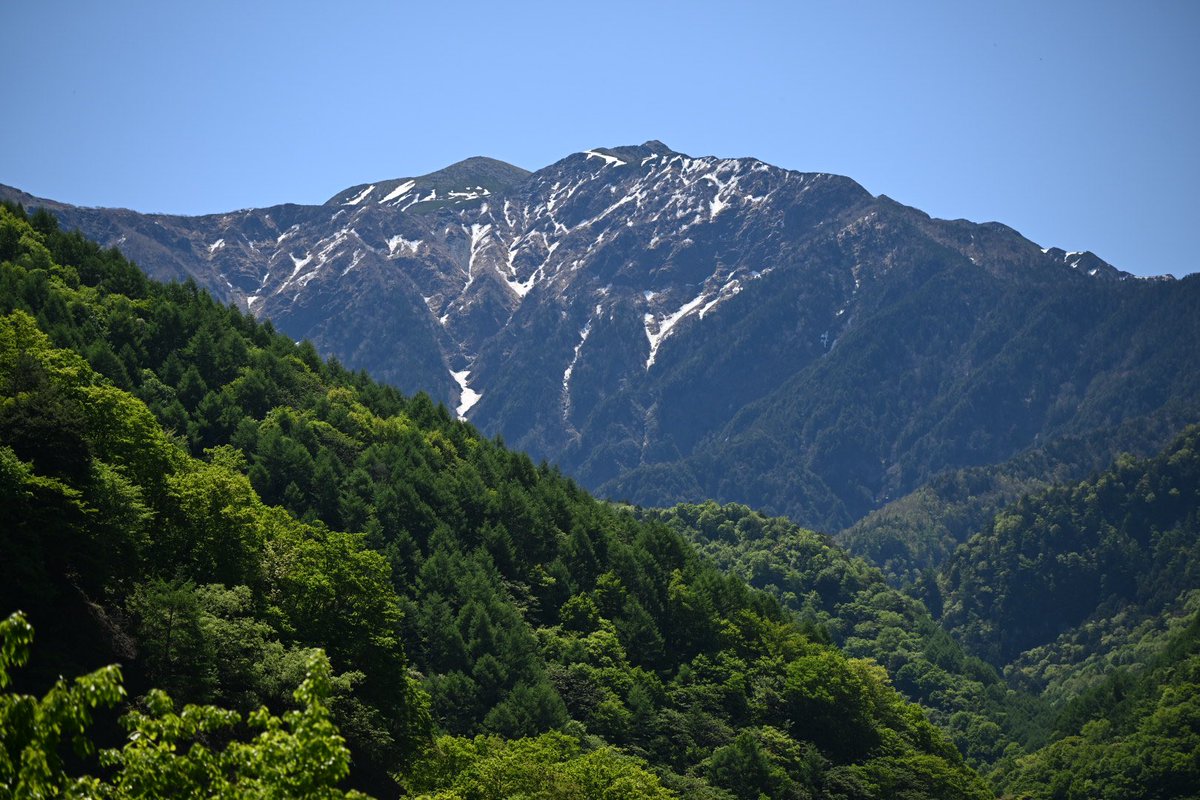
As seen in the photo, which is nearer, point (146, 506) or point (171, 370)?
point (146, 506)

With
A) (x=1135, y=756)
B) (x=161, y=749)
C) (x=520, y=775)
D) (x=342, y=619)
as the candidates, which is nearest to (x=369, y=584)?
(x=342, y=619)

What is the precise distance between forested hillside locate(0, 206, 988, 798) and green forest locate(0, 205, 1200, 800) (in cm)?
26

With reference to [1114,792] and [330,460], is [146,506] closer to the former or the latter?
[330,460]

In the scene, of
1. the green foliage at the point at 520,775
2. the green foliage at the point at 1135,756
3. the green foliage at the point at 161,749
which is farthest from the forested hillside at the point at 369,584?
the green foliage at the point at 1135,756

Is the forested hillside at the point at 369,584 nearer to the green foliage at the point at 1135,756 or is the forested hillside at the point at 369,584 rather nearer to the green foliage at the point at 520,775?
the green foliage at the point at 520,775

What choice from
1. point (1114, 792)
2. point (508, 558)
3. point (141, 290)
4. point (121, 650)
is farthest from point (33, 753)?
point (1114, 792)

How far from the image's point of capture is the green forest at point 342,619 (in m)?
52.8

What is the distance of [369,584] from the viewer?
7556 cm

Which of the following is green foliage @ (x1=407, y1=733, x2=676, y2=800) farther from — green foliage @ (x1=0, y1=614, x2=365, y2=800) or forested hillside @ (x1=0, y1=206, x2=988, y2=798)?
green foliage @ (x1=0, y1=614, x2=365, y2=800)

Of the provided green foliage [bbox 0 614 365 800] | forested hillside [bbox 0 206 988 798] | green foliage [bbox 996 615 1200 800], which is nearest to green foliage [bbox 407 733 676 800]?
forested hillside [bbox 0 206 988 798]

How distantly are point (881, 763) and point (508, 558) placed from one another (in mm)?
43632

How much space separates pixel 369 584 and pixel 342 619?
Answer: 2498mm

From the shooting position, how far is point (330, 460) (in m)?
133

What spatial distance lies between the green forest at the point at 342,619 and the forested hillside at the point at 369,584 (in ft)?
0.84
